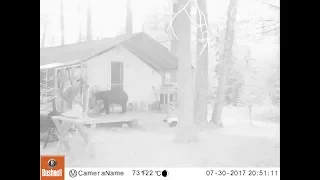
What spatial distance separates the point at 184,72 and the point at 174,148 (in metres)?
1.22

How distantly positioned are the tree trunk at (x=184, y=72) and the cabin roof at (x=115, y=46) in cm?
15

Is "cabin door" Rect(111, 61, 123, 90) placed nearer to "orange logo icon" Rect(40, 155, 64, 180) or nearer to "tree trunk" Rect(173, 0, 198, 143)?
"tree trunk" Rect(173, 0, 198, 143)

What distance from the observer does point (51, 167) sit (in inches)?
222

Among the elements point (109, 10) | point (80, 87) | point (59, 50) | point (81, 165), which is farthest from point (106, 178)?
point (109, 10)

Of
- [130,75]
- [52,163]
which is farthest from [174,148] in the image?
[52,163]

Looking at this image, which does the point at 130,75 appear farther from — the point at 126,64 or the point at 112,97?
the point at 112,97

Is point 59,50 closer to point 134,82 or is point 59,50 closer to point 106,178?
point 134,82

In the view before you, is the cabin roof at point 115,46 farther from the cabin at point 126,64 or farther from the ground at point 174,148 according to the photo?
the ground at point 174,148

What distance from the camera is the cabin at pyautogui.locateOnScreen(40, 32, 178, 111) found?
604 centimetres

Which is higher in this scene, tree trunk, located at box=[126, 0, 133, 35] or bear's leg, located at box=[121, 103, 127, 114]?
tree trunk, located at box=[126, 0, 133, 35]

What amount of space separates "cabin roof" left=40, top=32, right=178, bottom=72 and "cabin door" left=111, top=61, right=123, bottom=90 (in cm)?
27

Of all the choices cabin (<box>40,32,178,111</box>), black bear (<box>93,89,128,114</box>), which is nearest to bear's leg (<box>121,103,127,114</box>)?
black bear (<box>93,89,128,114</box>)

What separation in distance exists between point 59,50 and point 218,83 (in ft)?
8.33

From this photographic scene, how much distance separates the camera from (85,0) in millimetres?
5977
